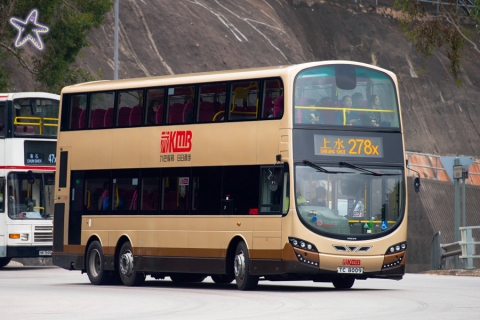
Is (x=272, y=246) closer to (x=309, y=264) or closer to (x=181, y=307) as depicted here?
(x=309, y=264)

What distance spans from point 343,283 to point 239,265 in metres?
2.30

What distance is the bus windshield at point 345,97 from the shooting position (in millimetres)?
20766

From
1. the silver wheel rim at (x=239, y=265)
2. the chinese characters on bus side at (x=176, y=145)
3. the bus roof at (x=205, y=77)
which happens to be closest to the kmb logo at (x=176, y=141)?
the chinese characters on bus side at (x=176, y=145)

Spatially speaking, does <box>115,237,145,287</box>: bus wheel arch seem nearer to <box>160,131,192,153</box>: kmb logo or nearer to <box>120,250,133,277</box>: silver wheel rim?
<box>120,250,133,277</box>: silver wheel rim

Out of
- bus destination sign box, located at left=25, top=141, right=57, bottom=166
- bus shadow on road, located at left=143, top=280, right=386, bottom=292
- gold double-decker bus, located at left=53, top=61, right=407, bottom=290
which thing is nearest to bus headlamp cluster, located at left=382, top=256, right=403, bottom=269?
gold double-decker bus, located at left=53, top=61, right=407, bottom=290

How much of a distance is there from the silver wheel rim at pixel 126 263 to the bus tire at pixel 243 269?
10.8 feet

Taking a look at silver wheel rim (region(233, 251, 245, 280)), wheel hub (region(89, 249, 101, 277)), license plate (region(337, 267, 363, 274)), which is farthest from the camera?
wheel hub (region(89, 249, 101, 277))

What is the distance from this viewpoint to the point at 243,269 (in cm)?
2116

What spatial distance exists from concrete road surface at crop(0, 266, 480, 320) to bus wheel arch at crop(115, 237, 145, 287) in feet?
0.98

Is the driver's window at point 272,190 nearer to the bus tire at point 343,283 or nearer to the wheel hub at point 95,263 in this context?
the bus tire at point 343,283

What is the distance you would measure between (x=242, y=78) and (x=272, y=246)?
3.26 meters

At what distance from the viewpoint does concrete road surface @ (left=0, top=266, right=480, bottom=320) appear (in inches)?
604

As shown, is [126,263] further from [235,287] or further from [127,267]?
[235,287]

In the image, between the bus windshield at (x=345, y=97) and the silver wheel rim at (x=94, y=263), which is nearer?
the bus windshield at (x=345, y=97)
